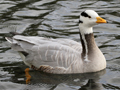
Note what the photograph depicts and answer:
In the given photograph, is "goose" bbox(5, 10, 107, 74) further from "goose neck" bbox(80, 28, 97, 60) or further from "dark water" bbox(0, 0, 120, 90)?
"dark water" bbox(0, 0, 120, 90)

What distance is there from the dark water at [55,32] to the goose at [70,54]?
7.5 inches

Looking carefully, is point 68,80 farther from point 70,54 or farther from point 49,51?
point 49,51

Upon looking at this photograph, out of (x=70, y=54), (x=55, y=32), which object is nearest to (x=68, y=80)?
(x=70, y=54)

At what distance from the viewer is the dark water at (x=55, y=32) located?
24.6 feet

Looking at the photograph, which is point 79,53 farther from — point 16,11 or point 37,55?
point 16,11

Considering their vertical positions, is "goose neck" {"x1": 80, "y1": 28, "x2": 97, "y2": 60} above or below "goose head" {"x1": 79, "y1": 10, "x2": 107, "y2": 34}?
below

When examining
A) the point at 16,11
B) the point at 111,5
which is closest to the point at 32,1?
the point at 16,11

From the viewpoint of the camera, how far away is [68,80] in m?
7.65

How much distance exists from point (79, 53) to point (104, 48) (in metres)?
1.73

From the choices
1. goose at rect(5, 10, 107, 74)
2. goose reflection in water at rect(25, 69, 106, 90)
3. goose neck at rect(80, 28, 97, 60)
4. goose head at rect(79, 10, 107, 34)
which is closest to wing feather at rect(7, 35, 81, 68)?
goose at rect(5, 10, 107, 74)

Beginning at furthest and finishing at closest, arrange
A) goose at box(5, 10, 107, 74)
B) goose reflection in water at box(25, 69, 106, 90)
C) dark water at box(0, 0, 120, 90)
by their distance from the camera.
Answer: goose at box(5, 10, 107, 74) → dark water at box(0, 0, 120, 90) → goose reflection in water at box(25, 69, 106, 90)

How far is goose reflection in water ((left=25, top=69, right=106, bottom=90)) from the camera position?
7.33 m

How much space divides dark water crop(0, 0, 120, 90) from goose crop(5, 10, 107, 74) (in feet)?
0.62

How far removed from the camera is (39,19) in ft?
39.6
